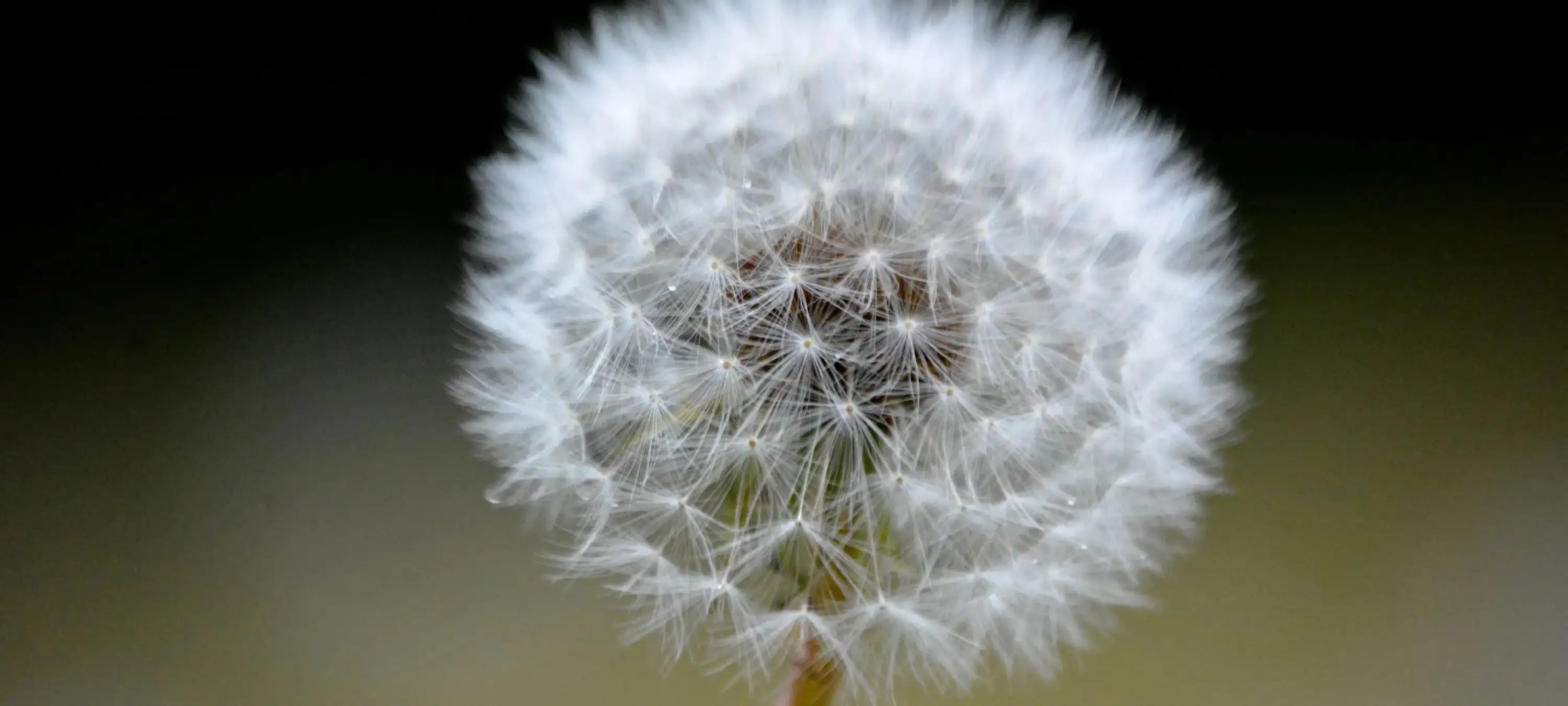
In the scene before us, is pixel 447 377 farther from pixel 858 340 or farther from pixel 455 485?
pixel 858 340

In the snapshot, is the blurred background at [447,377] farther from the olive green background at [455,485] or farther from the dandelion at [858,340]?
Answer: the dandelion at [858,340]

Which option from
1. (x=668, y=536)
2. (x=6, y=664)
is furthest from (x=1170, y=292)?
(x=6, y=664)

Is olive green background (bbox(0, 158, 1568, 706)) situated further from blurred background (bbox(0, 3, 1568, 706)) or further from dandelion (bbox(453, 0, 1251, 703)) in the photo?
dandelion (bbox(453, 0, 1251, 703))

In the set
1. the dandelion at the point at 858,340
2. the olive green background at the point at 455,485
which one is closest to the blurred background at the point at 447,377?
the olive green background at the point at 455,485

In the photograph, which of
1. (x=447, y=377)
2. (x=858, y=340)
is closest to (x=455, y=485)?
(x=447, y=377)

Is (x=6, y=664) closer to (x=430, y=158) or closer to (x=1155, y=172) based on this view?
(x=430, y=158)

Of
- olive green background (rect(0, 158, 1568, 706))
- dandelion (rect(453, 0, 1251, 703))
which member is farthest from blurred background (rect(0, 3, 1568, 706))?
dandelion (rect(453, 0, 1251, 703))

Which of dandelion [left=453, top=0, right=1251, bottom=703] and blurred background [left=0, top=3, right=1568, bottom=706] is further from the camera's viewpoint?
blurred background [left=0, top=3, right=1568, bottom=706]
